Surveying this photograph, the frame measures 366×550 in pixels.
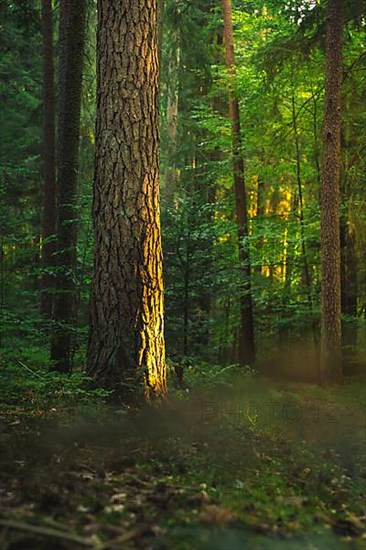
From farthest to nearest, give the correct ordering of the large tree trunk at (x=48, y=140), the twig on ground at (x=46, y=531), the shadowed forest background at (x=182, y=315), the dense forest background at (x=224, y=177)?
the large tree trunk at (x=48, y=140) → the dense forest background at (x=224, y=177) → the shadowed forest background at (x=182, y=315) → the twig on ground at (x=46, y=531)

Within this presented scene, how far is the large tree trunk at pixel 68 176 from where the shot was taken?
27.6 feet

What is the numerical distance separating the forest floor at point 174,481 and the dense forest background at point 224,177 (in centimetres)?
240

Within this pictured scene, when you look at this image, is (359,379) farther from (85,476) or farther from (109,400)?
(85,476)

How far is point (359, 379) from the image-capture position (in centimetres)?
1182

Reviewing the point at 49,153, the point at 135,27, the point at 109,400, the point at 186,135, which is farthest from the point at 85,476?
the point at 186,135

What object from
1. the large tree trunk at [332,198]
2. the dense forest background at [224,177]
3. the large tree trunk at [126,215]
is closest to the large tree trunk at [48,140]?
the dense forest background at [224,177]

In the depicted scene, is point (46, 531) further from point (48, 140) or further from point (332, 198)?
point (48, 140)

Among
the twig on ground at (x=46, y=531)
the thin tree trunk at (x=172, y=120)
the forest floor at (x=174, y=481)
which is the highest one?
the thin tree trunk at (x=172, y=120)

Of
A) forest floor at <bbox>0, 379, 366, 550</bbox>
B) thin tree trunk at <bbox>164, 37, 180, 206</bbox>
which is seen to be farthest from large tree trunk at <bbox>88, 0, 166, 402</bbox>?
thin tree trunk at <bbox>164, 37, 180, 206</bbox>

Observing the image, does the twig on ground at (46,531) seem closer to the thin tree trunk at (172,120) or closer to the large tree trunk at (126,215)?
the large tree trunk at (126,215)

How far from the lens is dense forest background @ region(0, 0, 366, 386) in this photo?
436 inches

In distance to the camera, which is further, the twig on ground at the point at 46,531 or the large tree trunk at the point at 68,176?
the large tree trunk at the point at 68,176

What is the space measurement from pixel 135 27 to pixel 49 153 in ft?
26.5

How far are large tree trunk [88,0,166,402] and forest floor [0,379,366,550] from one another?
0.65 metres
